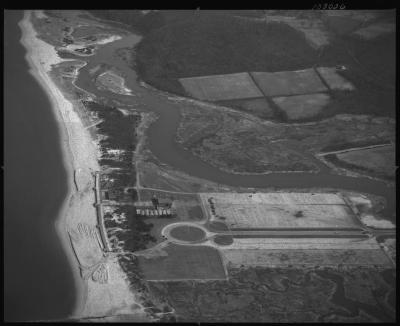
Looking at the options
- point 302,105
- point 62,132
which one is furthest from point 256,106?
point 62,132

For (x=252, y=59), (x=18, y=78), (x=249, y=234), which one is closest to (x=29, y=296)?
(x=249, y=234)

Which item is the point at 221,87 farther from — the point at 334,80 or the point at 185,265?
the point at 185,265

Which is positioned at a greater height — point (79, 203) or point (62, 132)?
point (62, 132)

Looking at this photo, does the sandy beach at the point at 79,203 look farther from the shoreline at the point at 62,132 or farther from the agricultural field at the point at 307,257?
the agricultural field at the point at 307,257

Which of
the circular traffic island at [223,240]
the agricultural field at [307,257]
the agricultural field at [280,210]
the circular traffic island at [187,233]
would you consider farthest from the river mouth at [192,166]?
the circular traffic island at [223,240]

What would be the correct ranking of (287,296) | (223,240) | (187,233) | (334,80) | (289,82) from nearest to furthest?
(287,296) → (223,240) → (187,233) → (289,82) → (334,80)

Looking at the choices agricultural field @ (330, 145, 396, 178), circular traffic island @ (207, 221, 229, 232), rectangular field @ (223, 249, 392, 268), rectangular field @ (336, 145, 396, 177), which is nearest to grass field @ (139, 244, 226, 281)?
rectangular field @ (223, 249, 392, 268)

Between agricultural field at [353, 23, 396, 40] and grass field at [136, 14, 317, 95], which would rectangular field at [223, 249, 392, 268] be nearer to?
grass field at [136, 14, 317, 95]
